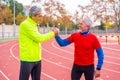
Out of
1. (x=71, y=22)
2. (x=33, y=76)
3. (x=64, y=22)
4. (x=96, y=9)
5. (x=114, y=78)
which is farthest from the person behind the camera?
(x=71, y=22)

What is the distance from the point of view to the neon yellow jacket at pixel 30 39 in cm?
505

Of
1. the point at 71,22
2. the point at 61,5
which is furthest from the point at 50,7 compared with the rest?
the point at 71,22

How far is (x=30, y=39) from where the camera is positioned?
5129 mm

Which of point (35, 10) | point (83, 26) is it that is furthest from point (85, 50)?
point (35, 10)

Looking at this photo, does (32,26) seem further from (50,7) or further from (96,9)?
(50,7)

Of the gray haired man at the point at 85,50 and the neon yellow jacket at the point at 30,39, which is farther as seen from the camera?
the gray haired man at the point at 85,50

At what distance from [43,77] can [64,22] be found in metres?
67.5

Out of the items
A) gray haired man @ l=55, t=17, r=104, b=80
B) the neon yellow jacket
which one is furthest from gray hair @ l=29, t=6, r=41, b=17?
gray haired man @ l=55, t=17, r=104, b=80

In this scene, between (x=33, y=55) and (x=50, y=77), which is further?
(x=50, y=77)

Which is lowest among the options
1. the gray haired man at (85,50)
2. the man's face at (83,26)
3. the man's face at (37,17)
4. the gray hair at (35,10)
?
the gray haired man at (85,50)

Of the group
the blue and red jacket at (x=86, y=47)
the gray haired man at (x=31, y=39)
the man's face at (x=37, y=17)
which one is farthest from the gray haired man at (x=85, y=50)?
the man's face at (x=37, y=17)

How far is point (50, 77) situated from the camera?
10.5 m

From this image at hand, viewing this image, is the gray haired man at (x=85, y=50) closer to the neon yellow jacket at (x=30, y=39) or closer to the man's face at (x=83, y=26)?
the man's face at (x=83, y=26)

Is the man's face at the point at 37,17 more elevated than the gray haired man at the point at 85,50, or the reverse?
the man's face at the point at 37,17
